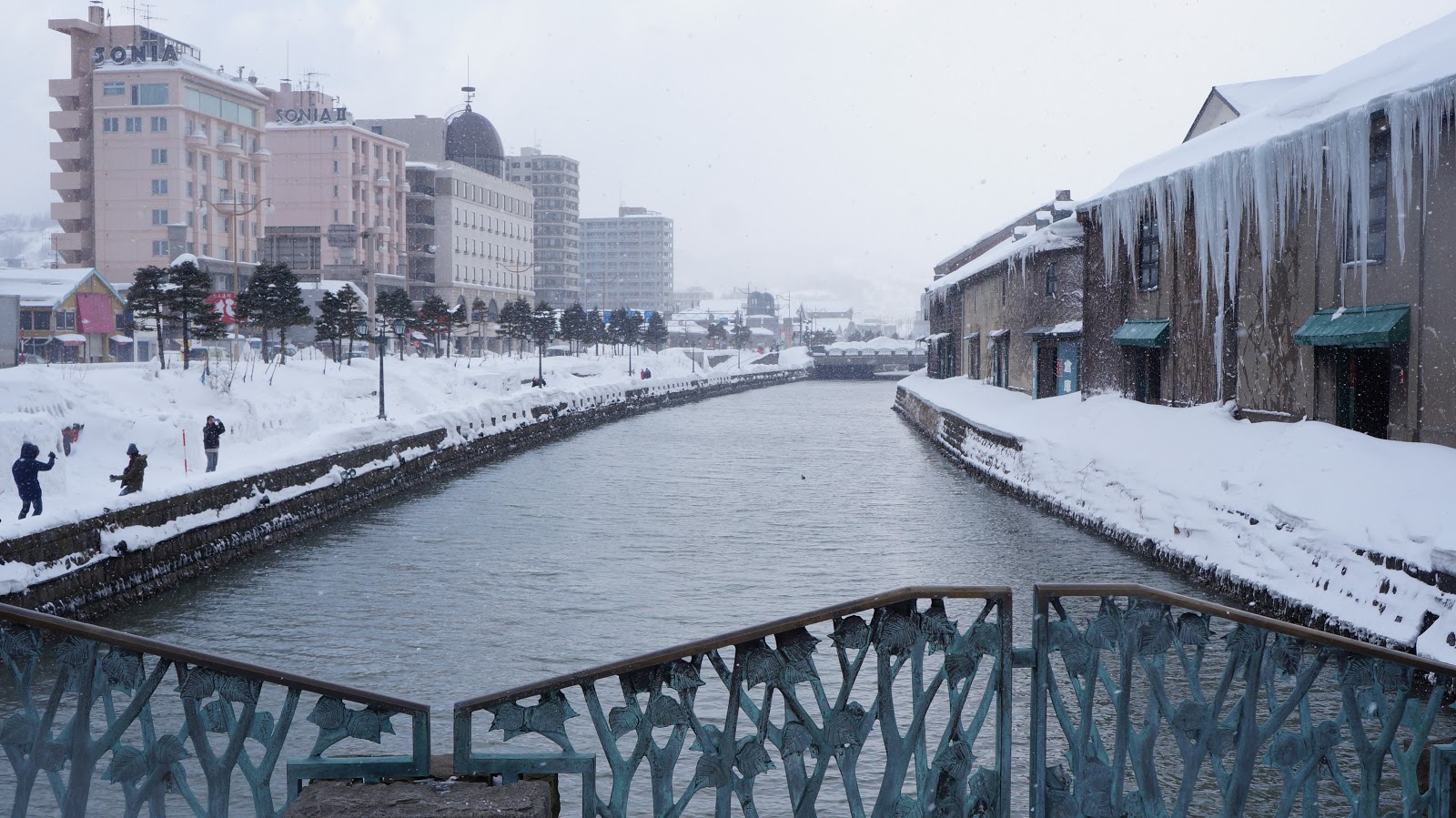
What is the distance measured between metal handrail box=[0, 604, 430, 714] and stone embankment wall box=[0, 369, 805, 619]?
11.5m

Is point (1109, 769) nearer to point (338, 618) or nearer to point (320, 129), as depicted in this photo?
point (338, 618)

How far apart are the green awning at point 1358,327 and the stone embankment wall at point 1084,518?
390cm

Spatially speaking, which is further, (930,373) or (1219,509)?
(930,373)

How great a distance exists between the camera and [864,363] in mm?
118125

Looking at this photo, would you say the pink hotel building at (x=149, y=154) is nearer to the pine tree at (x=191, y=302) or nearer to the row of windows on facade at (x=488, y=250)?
the row of windows on facade at (x=488, y=250)

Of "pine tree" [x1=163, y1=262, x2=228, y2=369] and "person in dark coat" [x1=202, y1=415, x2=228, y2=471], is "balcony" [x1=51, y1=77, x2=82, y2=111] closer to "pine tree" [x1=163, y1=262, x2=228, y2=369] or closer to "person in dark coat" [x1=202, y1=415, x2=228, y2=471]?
"pine tree" [x1=163, y1=262, x2=228, y2=369]

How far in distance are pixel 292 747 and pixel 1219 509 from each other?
1248 cm

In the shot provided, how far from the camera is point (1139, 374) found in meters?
26.7

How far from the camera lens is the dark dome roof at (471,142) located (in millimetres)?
111000

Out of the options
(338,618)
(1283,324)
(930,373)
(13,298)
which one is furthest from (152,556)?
(930,373)

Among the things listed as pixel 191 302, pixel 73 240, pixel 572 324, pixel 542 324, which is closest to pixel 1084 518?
pixel 191 302

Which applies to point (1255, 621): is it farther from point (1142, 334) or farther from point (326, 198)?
point (326, 198)

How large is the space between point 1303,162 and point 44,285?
4987 centimetres

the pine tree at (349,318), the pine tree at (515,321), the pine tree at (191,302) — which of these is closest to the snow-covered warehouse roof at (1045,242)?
the pine tree at (349,318)
